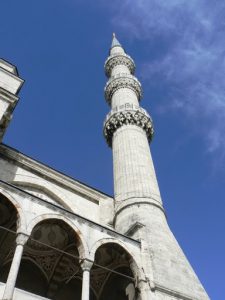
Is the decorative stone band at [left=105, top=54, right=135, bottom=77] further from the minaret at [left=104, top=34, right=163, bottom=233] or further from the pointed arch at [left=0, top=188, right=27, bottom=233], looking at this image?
the pointed arch at [left=0, top=188, right=27, bottom=233]

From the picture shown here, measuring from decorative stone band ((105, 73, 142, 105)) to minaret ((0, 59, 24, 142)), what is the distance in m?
5.91

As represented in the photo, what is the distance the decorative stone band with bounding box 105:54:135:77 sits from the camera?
800 inches

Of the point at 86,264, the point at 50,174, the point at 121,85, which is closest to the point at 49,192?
the point at 50,174

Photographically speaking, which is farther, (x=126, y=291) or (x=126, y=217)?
(x=126, y=217)

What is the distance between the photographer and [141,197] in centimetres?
1124

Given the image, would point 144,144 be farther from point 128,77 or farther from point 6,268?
point 6,268

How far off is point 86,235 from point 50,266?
2.00m

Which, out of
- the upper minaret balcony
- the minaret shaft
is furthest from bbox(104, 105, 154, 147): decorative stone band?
the upper minaret balcony

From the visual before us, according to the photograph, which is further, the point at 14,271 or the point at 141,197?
the point at 141,197

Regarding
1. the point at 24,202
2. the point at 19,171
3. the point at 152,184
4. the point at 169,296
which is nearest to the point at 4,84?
the point at 19,171

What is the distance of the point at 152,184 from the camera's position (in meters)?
11.9

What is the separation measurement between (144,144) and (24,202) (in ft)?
22.3

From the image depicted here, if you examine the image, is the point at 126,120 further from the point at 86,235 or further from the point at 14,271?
the point at 14,271

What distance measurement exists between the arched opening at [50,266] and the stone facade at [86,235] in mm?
25
